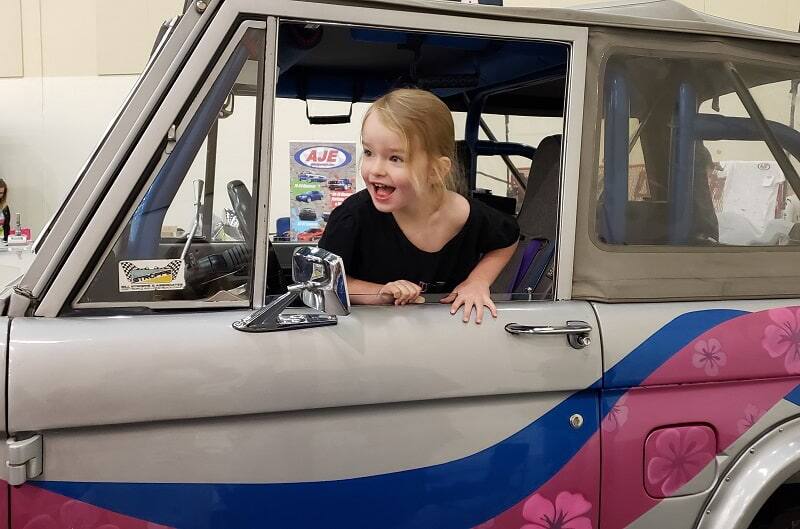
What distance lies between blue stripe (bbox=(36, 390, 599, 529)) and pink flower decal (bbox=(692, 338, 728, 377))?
0.30 metres

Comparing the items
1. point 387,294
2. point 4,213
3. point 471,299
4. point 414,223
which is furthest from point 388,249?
point 4,213

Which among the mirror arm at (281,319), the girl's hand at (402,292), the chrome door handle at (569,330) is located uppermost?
the girl's hand at (402,292)

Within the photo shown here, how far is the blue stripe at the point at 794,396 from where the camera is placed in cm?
183

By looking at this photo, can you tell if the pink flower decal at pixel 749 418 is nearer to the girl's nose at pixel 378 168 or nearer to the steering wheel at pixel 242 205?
the girl's nose at pixel 378 168

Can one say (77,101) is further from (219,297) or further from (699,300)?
(699,300)

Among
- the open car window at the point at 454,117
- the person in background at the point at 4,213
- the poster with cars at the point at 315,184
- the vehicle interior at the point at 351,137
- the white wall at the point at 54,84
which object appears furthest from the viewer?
the white wall at the point at 54,84

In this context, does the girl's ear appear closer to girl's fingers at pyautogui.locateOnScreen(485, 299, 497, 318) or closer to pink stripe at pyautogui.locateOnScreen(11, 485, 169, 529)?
girl's fingers at pyautogui.locateOnScreen(485, 299, 497, 318)

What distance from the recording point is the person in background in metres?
6.62

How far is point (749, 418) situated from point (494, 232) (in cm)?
85

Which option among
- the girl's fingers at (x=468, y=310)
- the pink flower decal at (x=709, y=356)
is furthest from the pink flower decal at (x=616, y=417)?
the girl's fingers at (x=468, y=310)

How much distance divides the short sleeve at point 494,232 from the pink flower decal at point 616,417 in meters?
0.56

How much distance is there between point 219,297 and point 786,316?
152 cm

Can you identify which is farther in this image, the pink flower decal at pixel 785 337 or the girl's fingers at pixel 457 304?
the pink flower decal at pixel 785 337

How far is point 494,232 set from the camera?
199 cm
